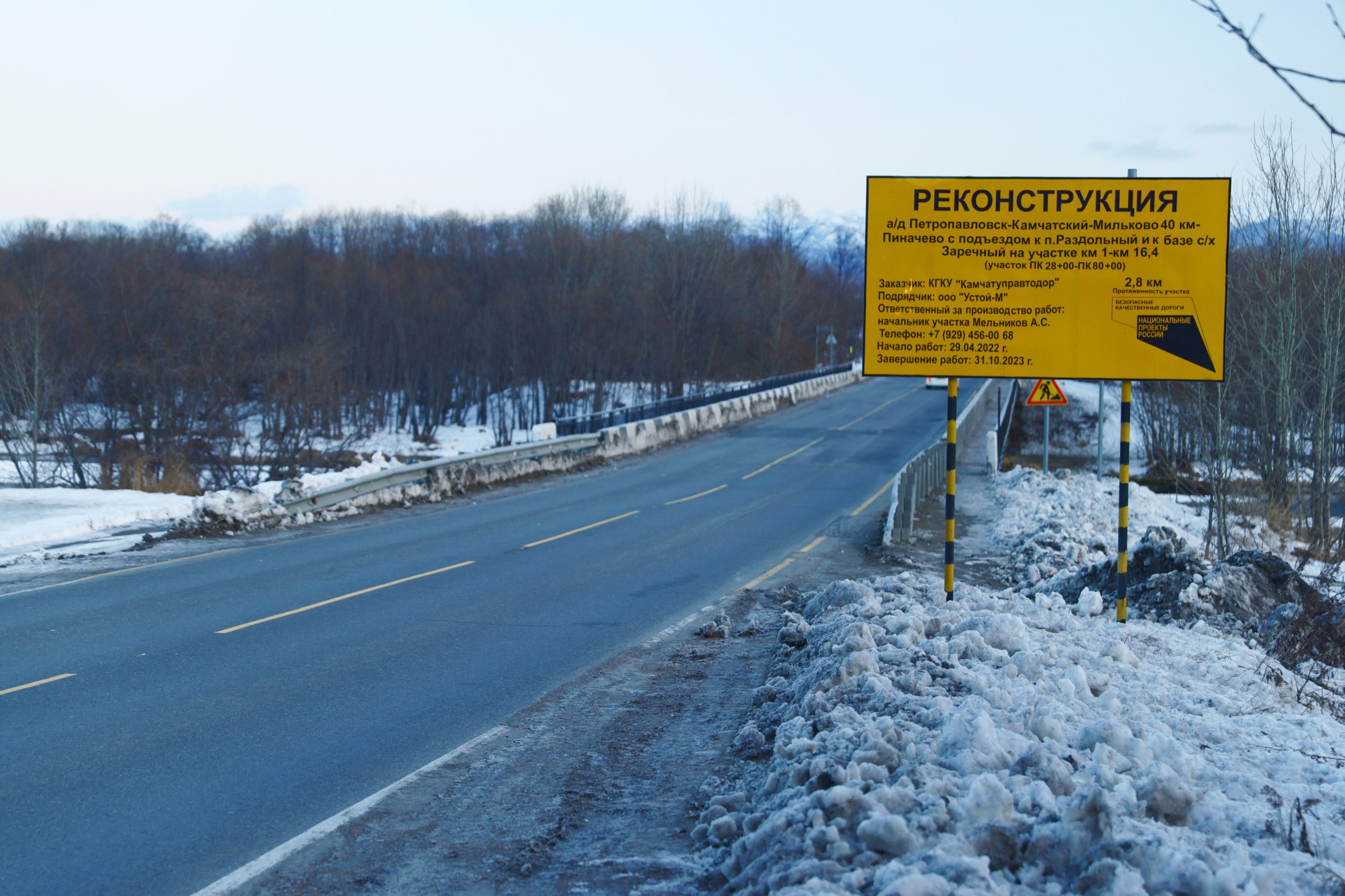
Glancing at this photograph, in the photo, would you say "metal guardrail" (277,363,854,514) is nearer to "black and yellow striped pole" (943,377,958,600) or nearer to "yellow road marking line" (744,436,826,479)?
"yellow road marking line" (744,436,826,479)

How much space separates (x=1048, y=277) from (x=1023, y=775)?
6218 millimetres

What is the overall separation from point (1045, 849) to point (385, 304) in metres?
96.1

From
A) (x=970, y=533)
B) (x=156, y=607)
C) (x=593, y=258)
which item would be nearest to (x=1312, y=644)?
(x=970, y=533)

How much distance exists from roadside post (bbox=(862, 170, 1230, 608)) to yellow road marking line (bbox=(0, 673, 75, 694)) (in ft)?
24.1

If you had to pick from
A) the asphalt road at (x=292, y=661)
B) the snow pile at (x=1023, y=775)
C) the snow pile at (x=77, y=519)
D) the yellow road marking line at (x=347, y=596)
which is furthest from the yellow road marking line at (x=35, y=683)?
the snow pile at (x=77, y=519)

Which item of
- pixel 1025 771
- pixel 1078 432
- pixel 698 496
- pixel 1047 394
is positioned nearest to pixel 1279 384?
pixel 1047 394

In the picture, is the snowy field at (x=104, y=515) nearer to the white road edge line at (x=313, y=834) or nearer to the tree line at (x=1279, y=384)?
the white road edge line at (x=313, y=834)

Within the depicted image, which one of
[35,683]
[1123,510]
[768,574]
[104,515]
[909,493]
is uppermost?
[1123,510]

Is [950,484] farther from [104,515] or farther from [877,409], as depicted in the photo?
[877,409]

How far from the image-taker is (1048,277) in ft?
31.4

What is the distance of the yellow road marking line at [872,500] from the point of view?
1989 cm

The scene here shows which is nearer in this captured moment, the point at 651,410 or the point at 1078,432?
the point at 651,410

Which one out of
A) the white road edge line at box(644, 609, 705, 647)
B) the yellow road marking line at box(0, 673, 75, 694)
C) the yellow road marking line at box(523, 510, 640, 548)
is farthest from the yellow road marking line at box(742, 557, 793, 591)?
the yellow road marking line at box(0, 673, 75, 694)

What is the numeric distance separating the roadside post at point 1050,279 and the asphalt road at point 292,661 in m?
4.11
